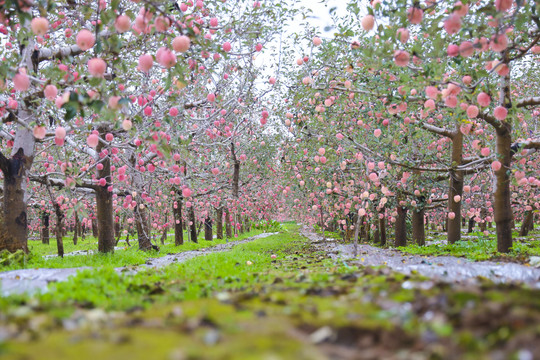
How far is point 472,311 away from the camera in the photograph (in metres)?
2.54

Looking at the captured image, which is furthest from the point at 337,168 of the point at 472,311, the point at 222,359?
the point at 222,359

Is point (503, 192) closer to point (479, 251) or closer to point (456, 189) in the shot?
point (479, 251)

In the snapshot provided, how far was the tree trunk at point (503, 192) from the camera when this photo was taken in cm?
815

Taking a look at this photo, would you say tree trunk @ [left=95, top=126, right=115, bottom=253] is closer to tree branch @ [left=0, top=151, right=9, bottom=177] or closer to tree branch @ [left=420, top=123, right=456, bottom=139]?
tree branch @ [left=0, top=151, right=9, bottom=177]

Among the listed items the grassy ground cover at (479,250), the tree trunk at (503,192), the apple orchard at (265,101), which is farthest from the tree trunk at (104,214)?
the tree trunk at (503,192)

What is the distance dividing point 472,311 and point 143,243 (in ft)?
45.8

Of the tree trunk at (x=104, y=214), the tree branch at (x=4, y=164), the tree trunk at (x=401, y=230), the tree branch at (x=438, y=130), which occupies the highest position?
the tree branch at (x=438, y=130)

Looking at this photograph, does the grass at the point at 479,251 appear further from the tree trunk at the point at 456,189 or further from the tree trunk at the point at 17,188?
the tree trunk at the point at 17,188

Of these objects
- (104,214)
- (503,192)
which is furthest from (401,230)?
(104,214)

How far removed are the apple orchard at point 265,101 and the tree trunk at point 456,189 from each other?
0.20 feet

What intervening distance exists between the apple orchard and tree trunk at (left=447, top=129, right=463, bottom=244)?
0.06m

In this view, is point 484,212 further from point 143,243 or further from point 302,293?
point 302,293

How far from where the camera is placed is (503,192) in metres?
8.30

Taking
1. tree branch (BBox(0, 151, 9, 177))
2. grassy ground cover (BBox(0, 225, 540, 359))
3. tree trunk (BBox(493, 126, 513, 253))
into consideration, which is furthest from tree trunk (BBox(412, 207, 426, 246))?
tree branch (BBox(0, 151, 9, 177))
